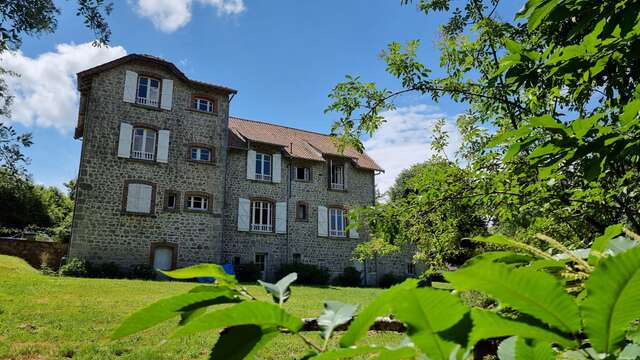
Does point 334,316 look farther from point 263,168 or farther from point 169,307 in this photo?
point 263,168

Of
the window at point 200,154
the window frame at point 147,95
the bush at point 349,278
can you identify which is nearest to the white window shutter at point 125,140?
the window frame at point 147,95

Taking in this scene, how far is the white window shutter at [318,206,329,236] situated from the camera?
22578 millimetres

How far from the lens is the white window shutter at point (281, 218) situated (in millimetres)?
21531

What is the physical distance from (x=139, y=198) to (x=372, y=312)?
19.9 meters

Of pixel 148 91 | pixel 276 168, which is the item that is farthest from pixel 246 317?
pixel 276 168

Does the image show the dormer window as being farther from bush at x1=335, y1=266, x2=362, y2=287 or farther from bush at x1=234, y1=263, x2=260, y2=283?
bush at x1=335, y1=266, x2=362, y2=287

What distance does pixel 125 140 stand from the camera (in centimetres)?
1881

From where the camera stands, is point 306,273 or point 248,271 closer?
point 248,271

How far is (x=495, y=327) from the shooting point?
430 mm

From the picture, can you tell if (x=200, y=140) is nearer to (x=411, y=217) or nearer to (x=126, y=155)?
(x=126, y=155)

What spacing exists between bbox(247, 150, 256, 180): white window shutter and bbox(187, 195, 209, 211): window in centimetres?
248

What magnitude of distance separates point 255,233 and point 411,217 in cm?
1678

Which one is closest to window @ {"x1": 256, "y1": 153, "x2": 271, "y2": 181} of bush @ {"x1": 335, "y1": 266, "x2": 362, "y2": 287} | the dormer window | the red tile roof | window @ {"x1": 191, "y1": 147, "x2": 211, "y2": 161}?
the red tile roof

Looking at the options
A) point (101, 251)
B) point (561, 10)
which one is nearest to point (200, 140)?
point (101, 251)
